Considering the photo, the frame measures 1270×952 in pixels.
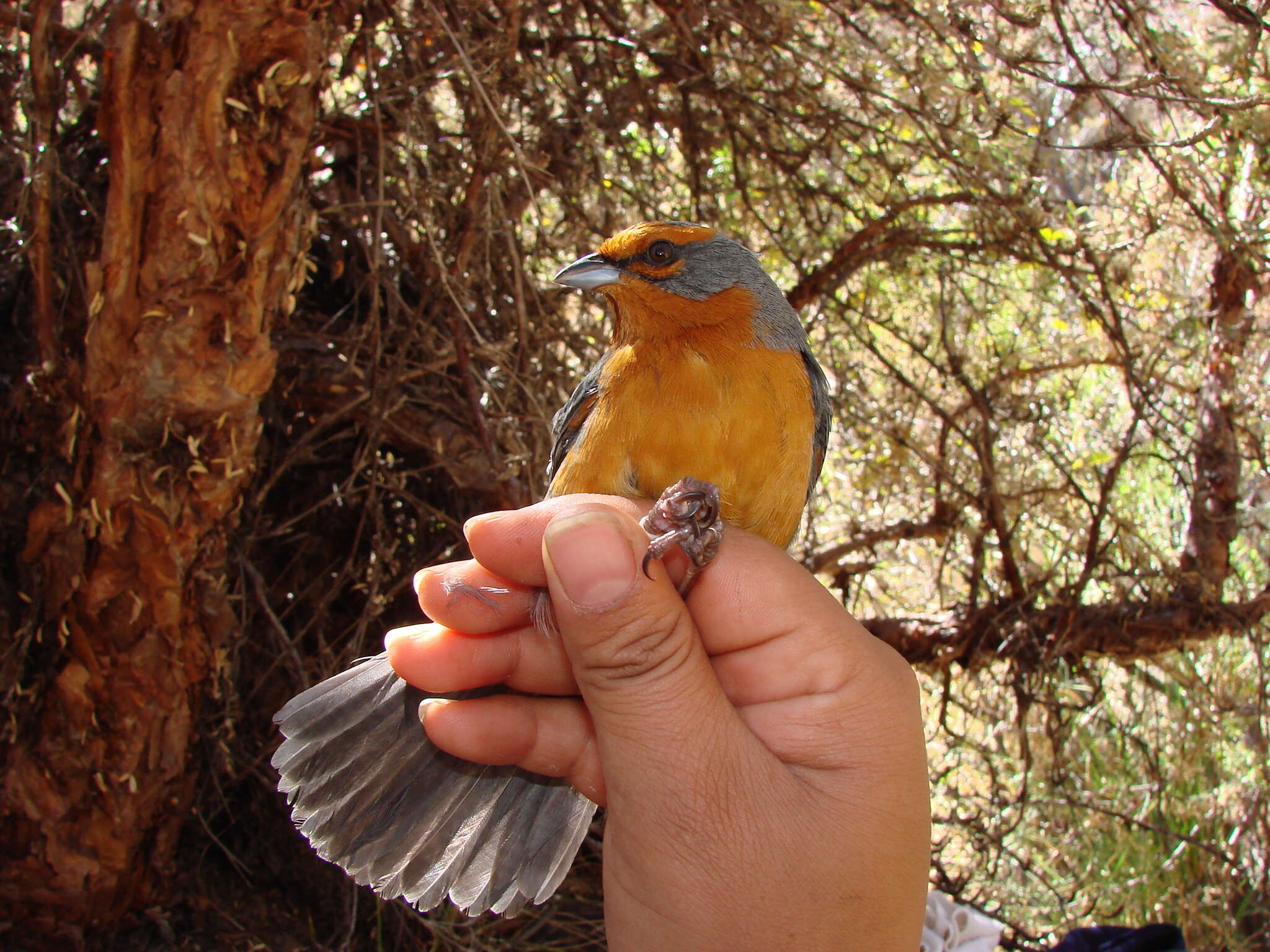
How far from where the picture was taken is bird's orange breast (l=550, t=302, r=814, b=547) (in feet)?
6.91

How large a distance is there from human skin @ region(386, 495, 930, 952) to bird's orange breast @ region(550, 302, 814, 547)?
0.55ft

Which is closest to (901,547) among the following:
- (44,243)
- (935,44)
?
(935,44)

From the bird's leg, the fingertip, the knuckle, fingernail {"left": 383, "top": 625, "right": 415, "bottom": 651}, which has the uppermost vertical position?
the bird's leg

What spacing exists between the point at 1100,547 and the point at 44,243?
4.27m

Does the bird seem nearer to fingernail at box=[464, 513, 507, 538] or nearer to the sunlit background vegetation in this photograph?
fingernail at box=[464, 513, 507, 538]

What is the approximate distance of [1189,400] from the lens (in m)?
4.34

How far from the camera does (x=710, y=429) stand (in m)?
2.10

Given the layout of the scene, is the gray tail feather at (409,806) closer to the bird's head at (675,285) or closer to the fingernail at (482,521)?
the fingernail at (482,521)

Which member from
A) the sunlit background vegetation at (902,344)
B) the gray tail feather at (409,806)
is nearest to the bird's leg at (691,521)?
the gray tail feather at (409,806)

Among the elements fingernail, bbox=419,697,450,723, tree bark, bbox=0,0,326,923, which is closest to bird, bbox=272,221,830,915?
fingernail, bbox=419,697,450,723

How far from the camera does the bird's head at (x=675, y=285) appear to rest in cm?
237

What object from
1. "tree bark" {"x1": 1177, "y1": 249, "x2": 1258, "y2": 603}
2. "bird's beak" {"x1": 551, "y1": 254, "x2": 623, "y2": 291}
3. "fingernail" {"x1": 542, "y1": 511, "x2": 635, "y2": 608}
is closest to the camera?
"fingernail" {"x1": 542, "y1": 511, "x2": 635, "y2": 608}

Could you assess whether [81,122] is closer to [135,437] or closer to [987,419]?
[135,437]

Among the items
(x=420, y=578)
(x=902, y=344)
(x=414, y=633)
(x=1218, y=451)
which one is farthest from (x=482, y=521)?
(x=1218, y=451)
